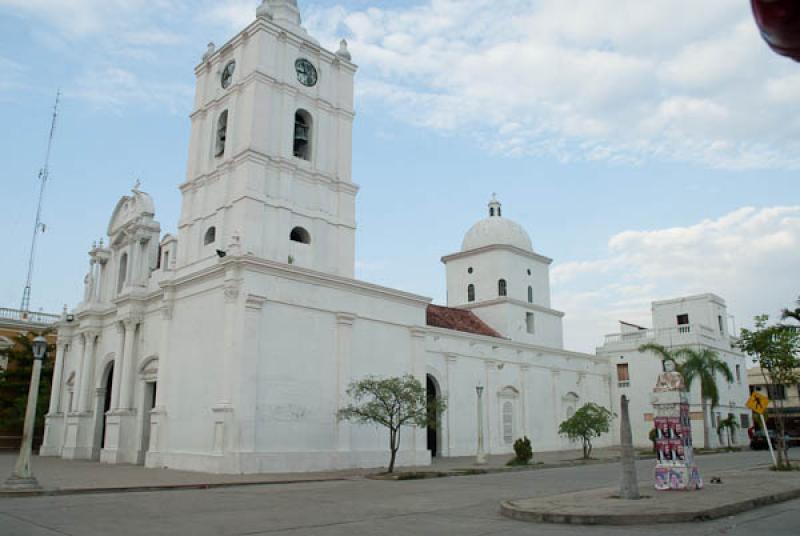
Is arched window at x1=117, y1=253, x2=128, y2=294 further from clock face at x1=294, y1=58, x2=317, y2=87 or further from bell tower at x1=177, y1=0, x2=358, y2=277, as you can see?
clock face at x1=294, y1=58, x2=317, y2=87

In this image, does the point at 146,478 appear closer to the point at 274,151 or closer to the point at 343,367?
the point at 343,367

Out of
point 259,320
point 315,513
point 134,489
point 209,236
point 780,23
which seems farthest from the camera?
point 209,236

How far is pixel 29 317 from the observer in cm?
4331

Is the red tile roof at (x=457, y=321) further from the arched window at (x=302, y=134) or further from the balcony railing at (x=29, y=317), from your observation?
the balcony railing at (x=29, y=317)

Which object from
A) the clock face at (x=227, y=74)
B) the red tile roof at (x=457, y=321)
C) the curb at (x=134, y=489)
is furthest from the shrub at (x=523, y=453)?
the clock face at (x=227, y=74)

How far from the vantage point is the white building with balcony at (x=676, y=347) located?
4091cm

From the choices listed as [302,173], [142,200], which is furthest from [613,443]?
[142,200]

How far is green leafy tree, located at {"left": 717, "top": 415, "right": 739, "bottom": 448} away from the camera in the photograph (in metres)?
39.5

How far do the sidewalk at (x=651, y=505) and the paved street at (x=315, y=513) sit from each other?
10.5 inches

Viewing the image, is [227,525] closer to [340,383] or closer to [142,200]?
[340,383]

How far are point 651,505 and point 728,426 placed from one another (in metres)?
34.3

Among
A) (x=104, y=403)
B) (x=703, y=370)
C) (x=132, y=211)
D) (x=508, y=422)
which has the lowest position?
(x=508, y=422)

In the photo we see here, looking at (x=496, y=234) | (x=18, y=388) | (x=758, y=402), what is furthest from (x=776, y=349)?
(x=18, y=388)

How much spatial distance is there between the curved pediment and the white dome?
19.9m
